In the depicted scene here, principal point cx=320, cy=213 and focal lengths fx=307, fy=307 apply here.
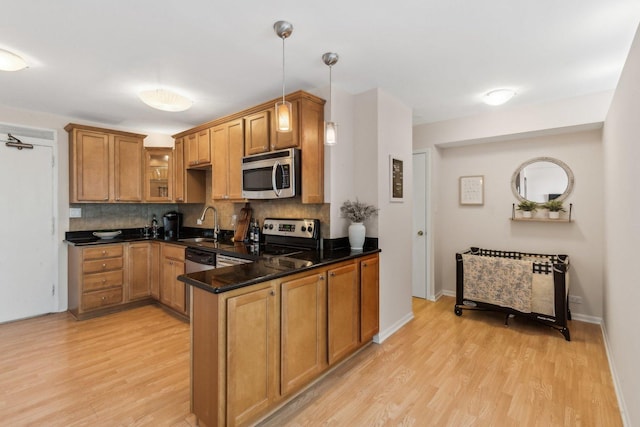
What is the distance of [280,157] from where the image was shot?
285 cm

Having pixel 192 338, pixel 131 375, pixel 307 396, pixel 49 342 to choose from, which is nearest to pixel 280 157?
pixel 192 338

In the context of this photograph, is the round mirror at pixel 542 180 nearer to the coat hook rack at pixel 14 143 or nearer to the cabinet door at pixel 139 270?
the cabinet door at pixel 139 270

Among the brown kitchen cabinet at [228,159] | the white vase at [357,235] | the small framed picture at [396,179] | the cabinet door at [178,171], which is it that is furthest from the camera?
the cabinet door at [178,171]

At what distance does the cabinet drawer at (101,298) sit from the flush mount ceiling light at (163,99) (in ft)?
7.83

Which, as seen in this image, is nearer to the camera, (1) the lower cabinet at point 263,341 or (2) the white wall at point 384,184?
(1) the lower cabinet at point 263,341

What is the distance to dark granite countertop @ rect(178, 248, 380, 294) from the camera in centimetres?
168

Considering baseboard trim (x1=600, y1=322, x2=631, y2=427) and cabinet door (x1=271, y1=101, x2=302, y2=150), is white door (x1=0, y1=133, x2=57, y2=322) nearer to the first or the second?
cabinet door (x1=271, y1=101, x2=302, y2=150)

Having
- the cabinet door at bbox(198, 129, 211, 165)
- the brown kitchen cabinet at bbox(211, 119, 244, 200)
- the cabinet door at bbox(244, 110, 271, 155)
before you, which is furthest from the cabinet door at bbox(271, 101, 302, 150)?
the cabinet door at bbox(198, 129, 211, 165)

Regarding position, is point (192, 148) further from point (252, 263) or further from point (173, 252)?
point (252, 263)

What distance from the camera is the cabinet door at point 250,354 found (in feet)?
5.44

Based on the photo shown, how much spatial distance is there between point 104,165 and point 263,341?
351cm

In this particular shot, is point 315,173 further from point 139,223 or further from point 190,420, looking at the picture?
point 139,223

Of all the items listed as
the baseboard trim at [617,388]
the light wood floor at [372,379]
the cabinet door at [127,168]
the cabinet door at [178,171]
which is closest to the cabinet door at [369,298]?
the light wood floor at [372,379]

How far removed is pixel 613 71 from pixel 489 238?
84.0 inches
